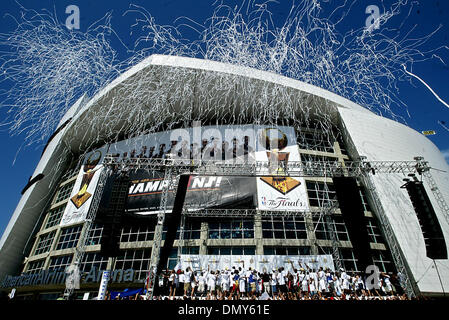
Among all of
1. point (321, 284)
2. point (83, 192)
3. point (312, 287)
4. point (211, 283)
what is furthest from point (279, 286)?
point (83, 192)

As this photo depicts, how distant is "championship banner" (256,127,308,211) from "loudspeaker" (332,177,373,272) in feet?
12.9

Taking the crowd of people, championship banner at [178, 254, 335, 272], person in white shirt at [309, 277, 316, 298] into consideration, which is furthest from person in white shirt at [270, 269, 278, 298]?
championship banner at [178, 254, 335, 272]

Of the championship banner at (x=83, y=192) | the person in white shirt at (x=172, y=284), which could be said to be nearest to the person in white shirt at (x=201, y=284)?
the person in white shirt at (x=172, y=284)

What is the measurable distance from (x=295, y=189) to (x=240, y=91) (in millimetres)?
9788

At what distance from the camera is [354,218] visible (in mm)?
Result: 12969

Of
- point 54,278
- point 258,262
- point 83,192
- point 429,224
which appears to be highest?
point 83,192

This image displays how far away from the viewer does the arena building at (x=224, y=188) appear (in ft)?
47.4

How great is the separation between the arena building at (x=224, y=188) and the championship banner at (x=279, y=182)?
0.34 ft

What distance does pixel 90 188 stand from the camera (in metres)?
22.1

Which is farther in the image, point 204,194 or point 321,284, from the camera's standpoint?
point 204,194

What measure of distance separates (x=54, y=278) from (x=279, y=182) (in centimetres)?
1977

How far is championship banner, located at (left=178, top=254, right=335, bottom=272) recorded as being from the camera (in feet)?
49.3

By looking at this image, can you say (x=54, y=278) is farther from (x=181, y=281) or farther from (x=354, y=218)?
(x=354, y=218)
